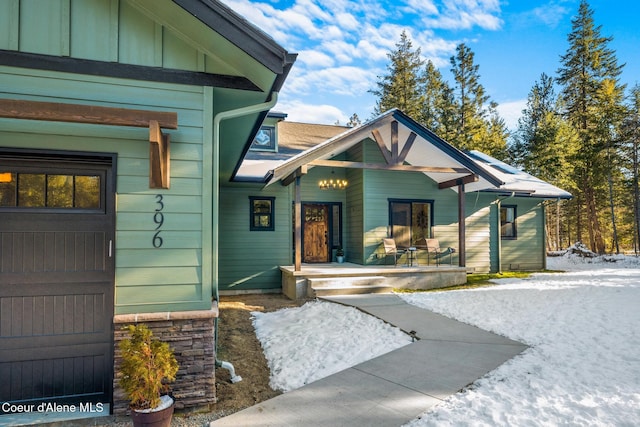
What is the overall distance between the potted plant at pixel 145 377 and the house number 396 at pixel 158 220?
2.31 ft

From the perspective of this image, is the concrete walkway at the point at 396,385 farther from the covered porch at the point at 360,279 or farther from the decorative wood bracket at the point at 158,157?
the covered porch at the point at 360,279

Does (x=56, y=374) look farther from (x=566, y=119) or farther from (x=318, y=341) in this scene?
(x=566, y=119)

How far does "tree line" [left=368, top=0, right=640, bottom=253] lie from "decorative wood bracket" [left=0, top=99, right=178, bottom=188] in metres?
20.0

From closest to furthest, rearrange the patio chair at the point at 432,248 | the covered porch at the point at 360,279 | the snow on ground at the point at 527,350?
the snow on ground at the point at 527,350 < the covered porch at the point at 360,279 < the patio chair at the point at 432,248

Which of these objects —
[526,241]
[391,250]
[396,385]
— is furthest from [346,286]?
[526,241]

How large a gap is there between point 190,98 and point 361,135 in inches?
219

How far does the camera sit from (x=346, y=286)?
7895 millimetres

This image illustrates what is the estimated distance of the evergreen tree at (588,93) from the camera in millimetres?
19500

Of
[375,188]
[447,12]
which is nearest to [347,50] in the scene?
[447,12]

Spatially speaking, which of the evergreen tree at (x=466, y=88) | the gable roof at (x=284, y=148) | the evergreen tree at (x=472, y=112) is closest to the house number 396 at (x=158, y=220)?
the gable roof at (x=284, y=148)

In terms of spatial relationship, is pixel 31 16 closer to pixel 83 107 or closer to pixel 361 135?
pixel 83 107

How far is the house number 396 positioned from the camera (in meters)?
3.08

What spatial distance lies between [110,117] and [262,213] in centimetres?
675

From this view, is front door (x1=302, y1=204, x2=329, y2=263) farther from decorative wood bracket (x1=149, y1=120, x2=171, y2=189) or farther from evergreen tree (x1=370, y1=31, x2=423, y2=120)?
evergreen tree (x1=370, y1=31, x2=423, y2=120)
